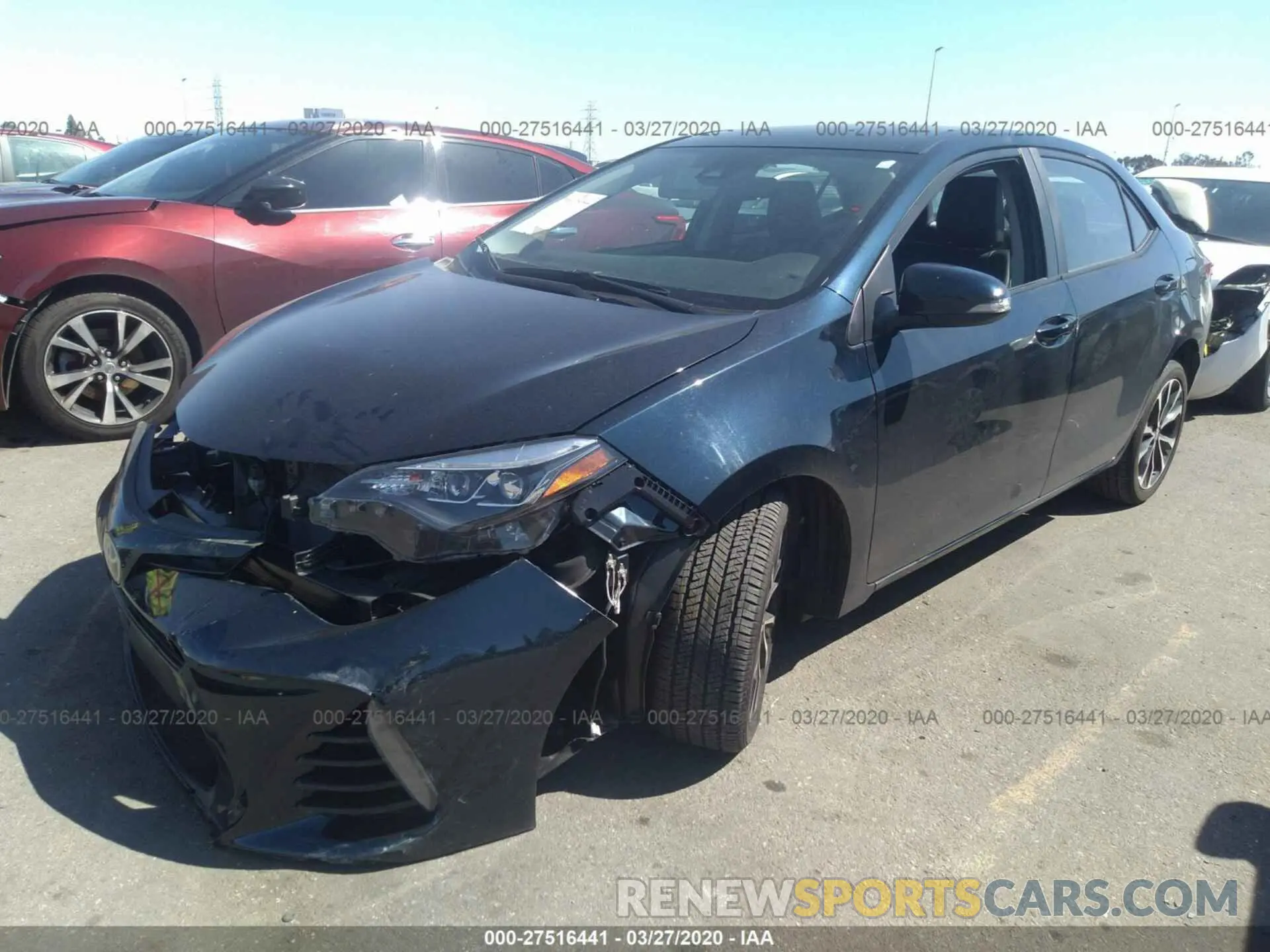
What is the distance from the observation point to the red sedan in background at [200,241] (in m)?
4.62

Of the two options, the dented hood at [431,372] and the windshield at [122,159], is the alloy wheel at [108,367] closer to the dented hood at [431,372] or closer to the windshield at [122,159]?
the windshield at [122,159]

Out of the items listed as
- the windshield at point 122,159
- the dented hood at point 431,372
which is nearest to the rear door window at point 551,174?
the windshield at point 122,159

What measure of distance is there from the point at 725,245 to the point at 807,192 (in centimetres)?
31

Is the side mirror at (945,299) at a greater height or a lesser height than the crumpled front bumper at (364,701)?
greater

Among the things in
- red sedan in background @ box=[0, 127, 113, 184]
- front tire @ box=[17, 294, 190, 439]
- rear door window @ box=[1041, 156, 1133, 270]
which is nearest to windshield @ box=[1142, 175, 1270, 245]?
rear door window @ box=[1041, 156, 1133, 270]

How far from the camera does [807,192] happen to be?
3256 millimetres

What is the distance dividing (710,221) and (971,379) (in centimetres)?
100

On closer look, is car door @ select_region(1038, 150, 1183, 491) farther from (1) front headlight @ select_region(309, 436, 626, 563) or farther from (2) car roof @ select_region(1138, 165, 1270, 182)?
(2) car roof @ select_region(1138, 165, 1270, 182)

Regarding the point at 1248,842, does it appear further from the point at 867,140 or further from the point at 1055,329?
the point at 867,140

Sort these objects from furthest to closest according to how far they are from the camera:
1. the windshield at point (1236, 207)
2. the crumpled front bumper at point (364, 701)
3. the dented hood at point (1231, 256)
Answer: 1. the windshield at point (1236, 207)
2. the dented hood at point (1231, 256)
3. the crumpled front bumper at point (364, 701)

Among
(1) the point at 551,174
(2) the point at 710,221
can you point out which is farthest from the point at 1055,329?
(1) the point at 551,174

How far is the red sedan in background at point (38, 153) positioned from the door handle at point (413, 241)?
16.7 feet

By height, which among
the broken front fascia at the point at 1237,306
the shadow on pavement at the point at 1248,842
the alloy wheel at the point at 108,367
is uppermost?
the broken front fascia at the point at 1237,306

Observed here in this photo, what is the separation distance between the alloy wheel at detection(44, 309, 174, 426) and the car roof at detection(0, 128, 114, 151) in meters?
5.01
